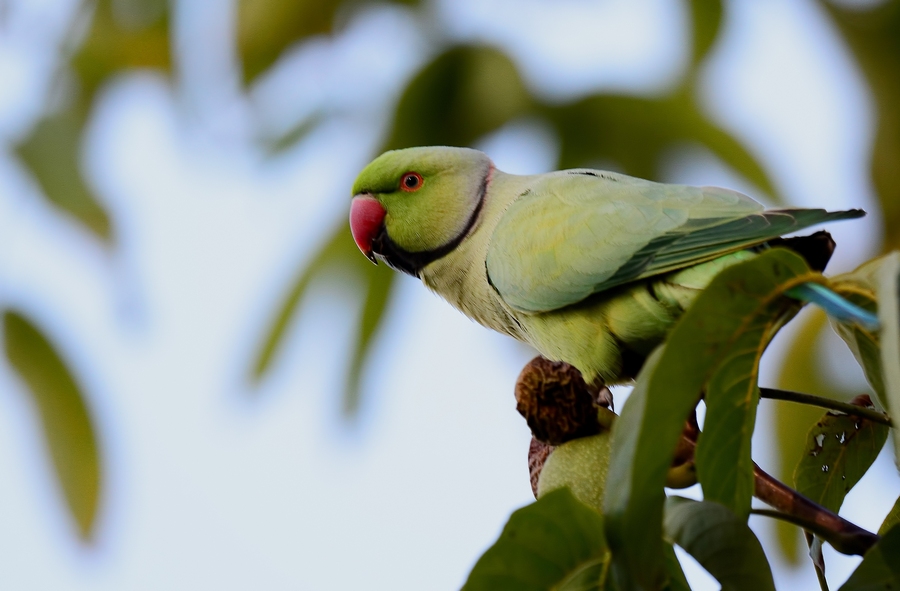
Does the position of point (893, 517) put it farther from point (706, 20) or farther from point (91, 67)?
point (91, 67)

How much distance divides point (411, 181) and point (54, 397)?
219 cm

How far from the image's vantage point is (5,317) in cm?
384

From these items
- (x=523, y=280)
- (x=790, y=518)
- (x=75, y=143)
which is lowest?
(x=790, y=518)

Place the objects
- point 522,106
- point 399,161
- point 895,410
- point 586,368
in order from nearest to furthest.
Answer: point 895,410 → point 586,368 → point 399,161 → point 522,106

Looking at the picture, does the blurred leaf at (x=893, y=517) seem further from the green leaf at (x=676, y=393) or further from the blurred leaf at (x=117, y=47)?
the blurred leaf at (x=117, y=47)

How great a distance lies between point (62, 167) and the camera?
4086 mm

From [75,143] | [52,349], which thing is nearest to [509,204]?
[52,349]

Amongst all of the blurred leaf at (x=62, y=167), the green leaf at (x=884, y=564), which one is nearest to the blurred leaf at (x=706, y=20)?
the blurred leaf at (x=62, y=167)

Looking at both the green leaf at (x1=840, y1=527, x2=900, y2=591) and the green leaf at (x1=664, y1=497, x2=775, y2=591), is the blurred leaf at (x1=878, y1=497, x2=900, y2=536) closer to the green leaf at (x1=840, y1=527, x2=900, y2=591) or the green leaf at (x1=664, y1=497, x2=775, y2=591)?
the green leaf at (x1=840, y1=527, x2=900, y2=591)

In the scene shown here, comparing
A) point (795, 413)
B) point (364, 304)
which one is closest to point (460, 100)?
point (364, 304)

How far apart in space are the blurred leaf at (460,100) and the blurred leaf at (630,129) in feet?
0.83

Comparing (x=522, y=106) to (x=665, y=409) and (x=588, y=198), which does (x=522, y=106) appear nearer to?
(x=588, y=198)

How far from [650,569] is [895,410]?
0.32 metres

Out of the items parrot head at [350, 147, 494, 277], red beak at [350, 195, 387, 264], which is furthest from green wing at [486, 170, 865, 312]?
red beak at [350, 195, 387, 264]
